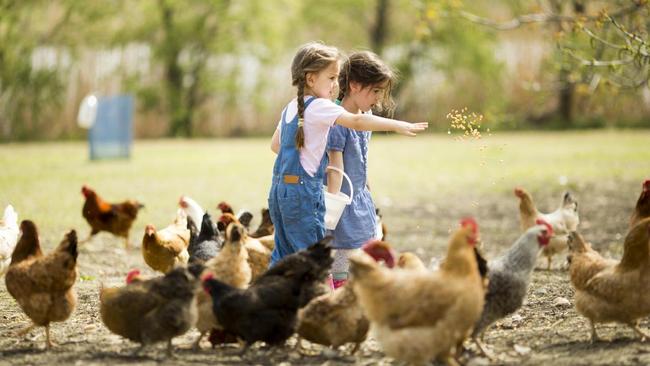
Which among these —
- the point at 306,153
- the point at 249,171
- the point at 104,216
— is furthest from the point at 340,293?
the point at 249,171

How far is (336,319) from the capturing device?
19.3ft

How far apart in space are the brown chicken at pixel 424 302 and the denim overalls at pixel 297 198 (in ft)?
5.00

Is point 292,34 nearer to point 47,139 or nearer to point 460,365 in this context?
point 47,139

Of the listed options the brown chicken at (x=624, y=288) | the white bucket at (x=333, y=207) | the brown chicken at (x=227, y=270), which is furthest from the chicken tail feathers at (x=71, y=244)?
the brown chicken at (x=624, y=288)

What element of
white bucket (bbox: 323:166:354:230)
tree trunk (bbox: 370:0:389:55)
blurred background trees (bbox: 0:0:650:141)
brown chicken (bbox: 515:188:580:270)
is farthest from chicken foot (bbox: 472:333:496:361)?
tree trunk (bbox: 370:0:389:55)

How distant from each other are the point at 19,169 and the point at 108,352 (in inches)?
593

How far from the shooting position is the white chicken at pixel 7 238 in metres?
8.09

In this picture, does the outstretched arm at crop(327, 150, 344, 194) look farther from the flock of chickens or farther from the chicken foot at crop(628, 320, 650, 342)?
the chicken foot at crop(628, 320, 650, 342)

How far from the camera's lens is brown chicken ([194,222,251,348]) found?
243 inches

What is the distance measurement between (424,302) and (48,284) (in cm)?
254

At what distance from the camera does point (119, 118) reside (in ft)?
75.2

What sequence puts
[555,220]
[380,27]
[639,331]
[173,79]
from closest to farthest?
[639,331]
[555,220]
[173,79]
[380,27]

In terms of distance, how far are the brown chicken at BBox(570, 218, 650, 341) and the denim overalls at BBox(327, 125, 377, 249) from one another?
1739 mm

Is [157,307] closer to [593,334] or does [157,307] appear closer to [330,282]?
[330,282]
